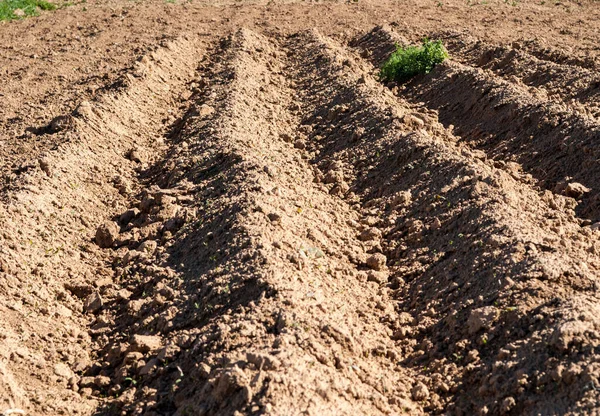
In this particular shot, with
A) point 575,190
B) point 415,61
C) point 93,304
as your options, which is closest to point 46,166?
point 93,304

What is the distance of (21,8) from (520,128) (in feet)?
44.6

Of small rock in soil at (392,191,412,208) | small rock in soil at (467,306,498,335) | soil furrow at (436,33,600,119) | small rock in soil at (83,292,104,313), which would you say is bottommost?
small rock in soil at (83,292,104,313)

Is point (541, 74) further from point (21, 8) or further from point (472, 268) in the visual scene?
point (21, 8)

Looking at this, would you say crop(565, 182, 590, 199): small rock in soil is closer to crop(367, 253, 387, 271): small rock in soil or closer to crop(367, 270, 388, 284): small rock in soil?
crop(367, 253, 387, 271): small rock in soil

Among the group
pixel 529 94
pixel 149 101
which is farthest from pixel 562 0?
pixel 149 101

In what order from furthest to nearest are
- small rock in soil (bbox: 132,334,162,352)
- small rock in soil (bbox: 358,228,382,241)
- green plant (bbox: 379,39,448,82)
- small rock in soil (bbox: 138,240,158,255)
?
green plant (bbox: 379,39,448,82), small rock in soil (bbox: 358,228,382,241), small rock in soil (bbox: 138,240,158,255), small rock in soil (bbox: 132,334,162,352)

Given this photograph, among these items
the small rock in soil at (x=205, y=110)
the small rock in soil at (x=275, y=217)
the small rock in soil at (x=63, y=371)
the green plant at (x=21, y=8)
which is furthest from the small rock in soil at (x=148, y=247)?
the green plant at (x=21, y=8)

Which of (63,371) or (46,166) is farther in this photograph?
(46,166)

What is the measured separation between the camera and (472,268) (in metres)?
5.23

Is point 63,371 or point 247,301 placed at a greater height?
point 247,301

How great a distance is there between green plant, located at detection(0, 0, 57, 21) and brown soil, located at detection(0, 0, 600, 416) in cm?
607

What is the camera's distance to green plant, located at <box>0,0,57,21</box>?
16.2 m

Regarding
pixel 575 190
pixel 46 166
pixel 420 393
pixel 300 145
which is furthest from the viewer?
pixel 300 145

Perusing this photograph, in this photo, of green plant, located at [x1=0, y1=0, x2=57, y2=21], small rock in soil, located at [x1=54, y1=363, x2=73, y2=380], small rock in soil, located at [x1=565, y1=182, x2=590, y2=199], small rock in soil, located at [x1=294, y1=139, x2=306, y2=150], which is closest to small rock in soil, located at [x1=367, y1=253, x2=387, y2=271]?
small rock in soil, located at [x1=565, y1=182, x2=590, y2=199]
